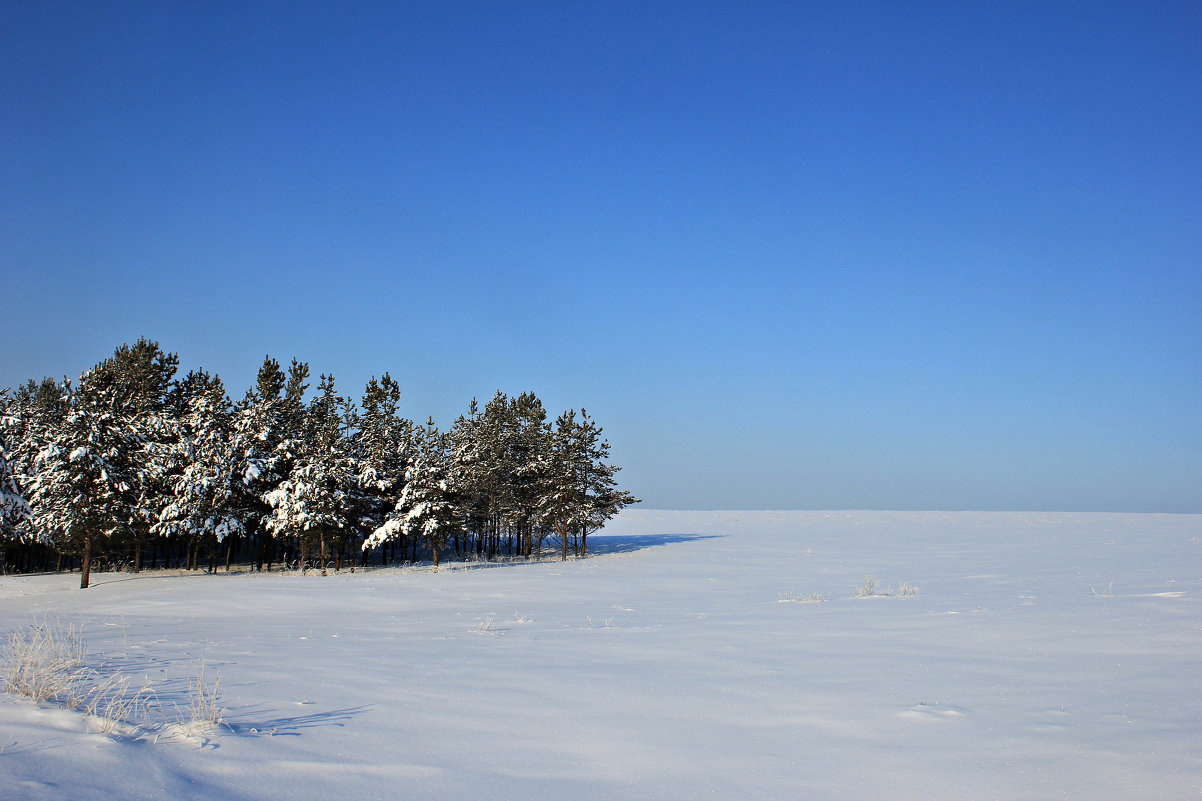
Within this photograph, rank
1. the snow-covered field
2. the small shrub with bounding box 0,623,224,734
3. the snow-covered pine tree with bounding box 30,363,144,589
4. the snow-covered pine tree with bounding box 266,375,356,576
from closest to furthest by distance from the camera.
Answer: the snow-covered field → the small shrub with bounding box 0,623,224,734 → the snow-covered pine tree with bounding box 30,363,144,589 → the snow-covered pine tree with bounding box 266,375,356,576

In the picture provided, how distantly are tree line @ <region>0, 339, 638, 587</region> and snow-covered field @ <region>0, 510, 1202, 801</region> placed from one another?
2496 centimetres

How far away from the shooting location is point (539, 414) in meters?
60.1

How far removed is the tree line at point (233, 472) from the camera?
39.3 m

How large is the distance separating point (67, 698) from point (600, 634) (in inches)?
355

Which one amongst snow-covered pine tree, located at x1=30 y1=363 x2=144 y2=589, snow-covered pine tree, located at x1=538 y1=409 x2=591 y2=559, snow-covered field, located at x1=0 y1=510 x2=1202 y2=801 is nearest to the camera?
snow-covered field, located at x1=0 y1=510 x2=1202 y2=801

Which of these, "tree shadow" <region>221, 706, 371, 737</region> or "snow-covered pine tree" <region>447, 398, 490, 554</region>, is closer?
"tree shadow" <region>221, 706, 371, 737</region>

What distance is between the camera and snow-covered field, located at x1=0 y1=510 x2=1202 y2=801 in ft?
16.7

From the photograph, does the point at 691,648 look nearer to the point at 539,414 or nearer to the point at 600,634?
the point at 600,634

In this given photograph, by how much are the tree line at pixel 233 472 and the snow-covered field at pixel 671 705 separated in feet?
81.9

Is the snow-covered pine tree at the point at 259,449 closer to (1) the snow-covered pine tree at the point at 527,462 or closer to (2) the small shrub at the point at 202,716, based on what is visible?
(1) the snow-covered pine tree at the point at 527,462

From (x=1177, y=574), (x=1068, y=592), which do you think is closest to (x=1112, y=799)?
(x=1068, y=592)

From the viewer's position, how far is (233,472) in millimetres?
46438

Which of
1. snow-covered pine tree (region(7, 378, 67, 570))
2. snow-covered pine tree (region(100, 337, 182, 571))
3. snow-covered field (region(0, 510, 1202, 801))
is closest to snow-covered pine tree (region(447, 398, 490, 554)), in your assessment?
snow-covered pine tree (region(100, 337, 182, 571))

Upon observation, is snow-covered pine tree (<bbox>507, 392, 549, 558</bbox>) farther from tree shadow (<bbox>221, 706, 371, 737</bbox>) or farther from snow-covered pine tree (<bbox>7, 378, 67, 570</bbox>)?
tree shadow (<bbox>221, 706, 371, 737</bbox>)
